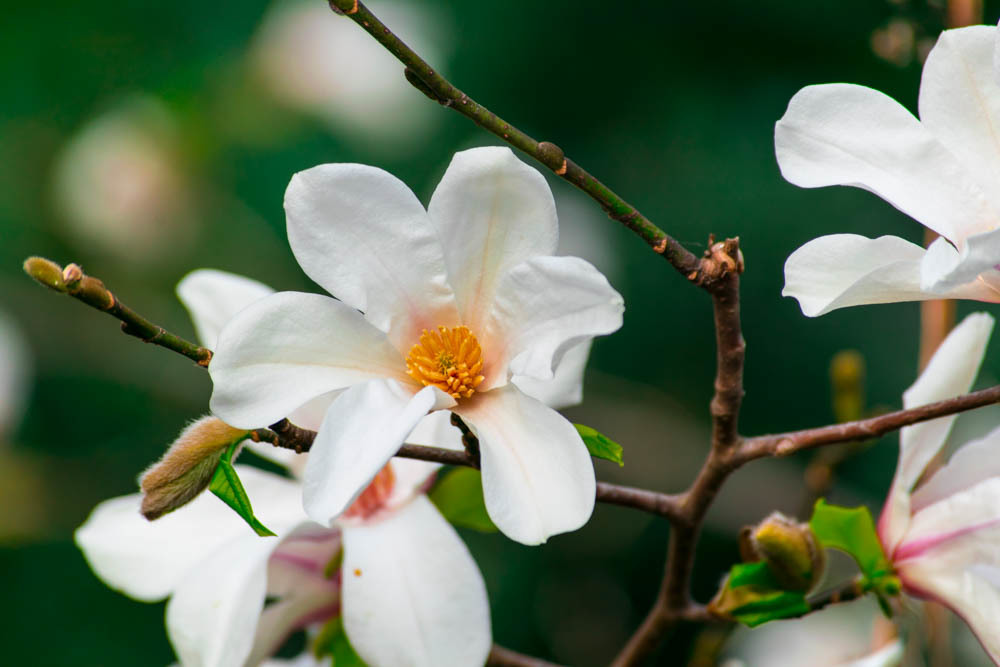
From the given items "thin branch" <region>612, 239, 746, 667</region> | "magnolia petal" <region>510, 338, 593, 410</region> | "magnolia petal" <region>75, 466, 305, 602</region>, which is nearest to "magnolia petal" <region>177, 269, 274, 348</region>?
"magnolia petal" <region>75, 466, 305, 602</region>

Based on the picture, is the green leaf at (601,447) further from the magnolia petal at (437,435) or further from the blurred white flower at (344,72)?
the blurred white flower at (344,72)

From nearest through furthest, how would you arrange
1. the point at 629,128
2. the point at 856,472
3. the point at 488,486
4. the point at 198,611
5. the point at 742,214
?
the point at 488,486
the point at 198,611
the point at 856,472
the point at 742,214
the point at 629,128

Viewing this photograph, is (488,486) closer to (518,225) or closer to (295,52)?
(518,225)

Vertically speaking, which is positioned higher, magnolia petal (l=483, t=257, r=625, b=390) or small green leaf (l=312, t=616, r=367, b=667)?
magnolia petal (l=483, t=257, r=625, b=390)

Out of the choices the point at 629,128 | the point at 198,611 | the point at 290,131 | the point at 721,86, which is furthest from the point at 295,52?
the point at 198,611

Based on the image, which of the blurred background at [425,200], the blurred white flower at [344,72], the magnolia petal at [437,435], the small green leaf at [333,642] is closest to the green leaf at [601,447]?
the magnolia petal at [437,435]

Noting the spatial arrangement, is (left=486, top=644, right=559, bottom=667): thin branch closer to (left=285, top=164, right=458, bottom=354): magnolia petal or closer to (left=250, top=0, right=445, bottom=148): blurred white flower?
(left=285, top=164, right=458, bottom=354): magnolia petal

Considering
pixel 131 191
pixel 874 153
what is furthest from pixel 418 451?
pixel 131 191
